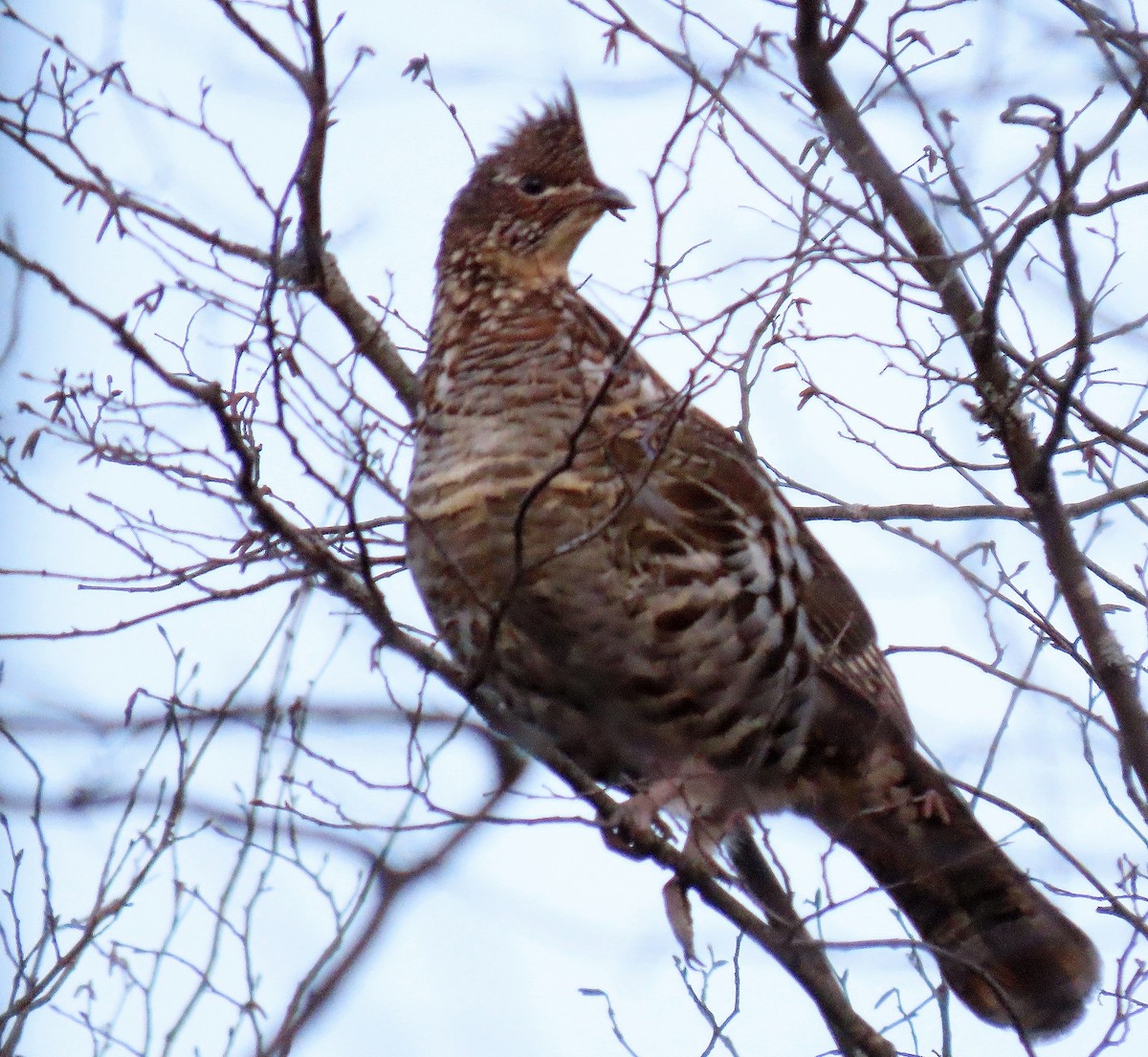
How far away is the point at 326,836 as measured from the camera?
2473 millimetres

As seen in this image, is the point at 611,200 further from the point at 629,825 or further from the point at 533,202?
the point at 629,825

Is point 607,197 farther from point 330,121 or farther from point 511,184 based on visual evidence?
point 330,121

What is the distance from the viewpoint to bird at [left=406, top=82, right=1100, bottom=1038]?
4285mm

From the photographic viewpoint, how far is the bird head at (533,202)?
16.6 feet

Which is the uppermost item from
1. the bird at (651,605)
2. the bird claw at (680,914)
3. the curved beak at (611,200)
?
the curved beak at (611,200)

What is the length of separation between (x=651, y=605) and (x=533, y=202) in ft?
4.75

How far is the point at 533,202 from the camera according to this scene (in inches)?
202

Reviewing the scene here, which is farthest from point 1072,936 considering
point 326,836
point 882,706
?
point 326,836

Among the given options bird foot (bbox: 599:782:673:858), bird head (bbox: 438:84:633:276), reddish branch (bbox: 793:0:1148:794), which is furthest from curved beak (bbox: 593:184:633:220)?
bird foot (bbox: 599:782:673:858)

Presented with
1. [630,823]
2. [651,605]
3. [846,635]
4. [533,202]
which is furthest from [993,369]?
[533,202]

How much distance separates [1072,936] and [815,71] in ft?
8.52

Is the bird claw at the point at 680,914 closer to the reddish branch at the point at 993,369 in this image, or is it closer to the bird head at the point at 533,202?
the reddish branch at the point at 993,369

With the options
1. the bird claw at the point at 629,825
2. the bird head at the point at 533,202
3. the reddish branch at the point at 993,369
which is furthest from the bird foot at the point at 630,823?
the bird head at the point at 533,202

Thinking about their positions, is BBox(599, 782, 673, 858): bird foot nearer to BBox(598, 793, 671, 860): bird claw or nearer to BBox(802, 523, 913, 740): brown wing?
BBox(598, 793, 671, 860): bird claw
